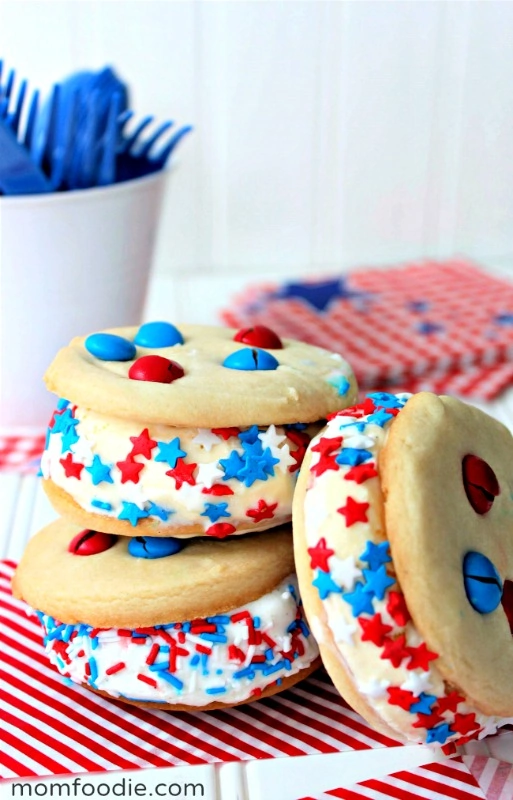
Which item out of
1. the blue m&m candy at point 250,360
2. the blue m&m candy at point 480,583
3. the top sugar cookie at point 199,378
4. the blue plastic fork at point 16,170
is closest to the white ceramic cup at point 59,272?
the blue plastic fork at point 16,170

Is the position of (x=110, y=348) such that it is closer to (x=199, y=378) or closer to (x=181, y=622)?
(x=199, y=378)

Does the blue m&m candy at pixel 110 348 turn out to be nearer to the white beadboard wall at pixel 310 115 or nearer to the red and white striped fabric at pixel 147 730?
the red and white striped fabric at pixel 147 730

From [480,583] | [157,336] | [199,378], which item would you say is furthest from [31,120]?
[480,583]

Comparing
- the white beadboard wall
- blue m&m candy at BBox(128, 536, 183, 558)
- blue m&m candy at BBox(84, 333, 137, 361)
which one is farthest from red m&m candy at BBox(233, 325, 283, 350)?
the white beadboard wall

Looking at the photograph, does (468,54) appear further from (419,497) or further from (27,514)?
(419,497)

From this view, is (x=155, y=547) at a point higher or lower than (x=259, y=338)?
lower

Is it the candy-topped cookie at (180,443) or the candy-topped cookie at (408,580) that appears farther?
the candy-topped cookie at (180,443)

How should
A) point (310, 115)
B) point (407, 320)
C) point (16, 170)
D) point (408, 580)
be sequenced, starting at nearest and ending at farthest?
point (408, 580), point (16, 170), point (407, 320), point (310, 115)

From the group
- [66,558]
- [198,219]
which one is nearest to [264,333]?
[66,558]
